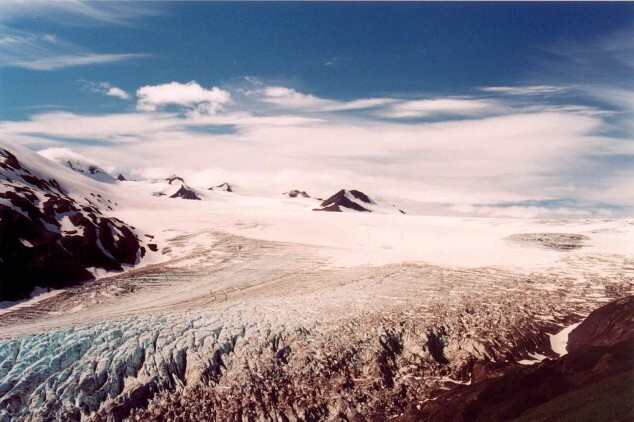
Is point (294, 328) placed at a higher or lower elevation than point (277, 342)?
higher

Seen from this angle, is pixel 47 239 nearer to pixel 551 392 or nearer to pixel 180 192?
pixel 551 392

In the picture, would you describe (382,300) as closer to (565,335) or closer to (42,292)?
(565,335)

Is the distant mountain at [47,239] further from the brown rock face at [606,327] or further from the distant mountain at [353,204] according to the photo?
the distant mountain at [353,204]

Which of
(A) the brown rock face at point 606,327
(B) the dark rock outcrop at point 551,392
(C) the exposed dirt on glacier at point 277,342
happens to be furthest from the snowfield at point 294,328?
(B) the dark rock outcrop at point 551,392

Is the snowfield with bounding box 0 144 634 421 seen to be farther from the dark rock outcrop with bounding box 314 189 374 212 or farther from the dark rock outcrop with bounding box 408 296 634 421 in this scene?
the dark rock outcrop with bounding box 314 189 374 212

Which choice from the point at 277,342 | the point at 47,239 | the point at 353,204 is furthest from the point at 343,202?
the point at 277,342

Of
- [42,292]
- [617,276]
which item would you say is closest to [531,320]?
[617,276]
